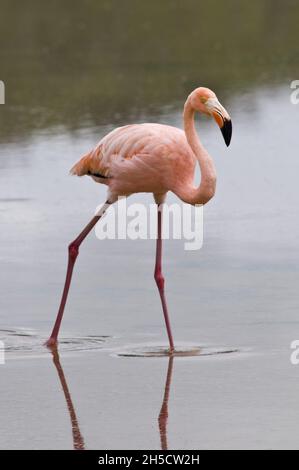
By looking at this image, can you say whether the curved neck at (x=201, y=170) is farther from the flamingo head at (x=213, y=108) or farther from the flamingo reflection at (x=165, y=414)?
the flamingo reflection at (x=165, y=414)

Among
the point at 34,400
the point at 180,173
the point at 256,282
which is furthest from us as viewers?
the point at 256,282

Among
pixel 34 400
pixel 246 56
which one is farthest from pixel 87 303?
→ pixel 246 56

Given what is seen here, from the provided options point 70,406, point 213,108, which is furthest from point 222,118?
A: point 70,406

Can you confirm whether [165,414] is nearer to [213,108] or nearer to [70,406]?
[70,406]

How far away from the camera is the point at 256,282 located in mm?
9766

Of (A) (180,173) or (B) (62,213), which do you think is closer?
(A) (180,173)

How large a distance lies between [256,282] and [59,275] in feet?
4.53

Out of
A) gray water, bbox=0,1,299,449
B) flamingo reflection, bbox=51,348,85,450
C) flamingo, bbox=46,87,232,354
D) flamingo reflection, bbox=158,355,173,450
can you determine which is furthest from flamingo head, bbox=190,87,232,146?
flamingo reflection, bbox=51,348,85,450

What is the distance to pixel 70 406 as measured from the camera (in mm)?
7082

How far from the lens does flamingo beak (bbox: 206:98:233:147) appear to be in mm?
8453

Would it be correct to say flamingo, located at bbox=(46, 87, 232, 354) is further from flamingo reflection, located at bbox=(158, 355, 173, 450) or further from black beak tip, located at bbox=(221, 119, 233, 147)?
flamingo reflection, located at bbox=(158, 355, 173, 450)

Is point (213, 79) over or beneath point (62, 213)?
over
